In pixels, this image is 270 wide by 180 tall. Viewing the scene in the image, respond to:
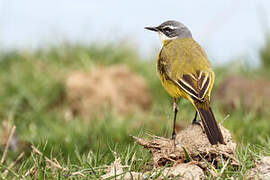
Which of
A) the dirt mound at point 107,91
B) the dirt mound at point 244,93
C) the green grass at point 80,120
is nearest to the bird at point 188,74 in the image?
the green grass at point 80,120

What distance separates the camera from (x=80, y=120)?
30.0ft

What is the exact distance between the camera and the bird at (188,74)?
4609 millimetres

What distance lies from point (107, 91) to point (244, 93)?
271 cm

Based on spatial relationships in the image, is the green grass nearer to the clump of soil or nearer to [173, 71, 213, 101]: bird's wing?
the clump of soil

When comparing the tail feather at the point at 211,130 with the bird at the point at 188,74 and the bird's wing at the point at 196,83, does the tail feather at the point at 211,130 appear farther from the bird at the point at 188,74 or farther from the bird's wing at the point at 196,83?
the bird's wing at the point at 196,83

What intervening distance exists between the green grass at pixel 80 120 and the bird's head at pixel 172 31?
0.98 metres

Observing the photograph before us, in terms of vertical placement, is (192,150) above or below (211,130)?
below

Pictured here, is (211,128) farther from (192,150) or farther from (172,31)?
(172,31)

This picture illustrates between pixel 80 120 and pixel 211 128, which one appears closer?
pixel 211 128

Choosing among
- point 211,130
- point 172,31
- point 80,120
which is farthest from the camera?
point 80,120

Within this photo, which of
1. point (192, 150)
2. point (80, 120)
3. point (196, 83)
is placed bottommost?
point (80, 120)

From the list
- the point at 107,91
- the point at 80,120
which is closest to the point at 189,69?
the point at 80,120

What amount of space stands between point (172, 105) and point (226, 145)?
1.09 metres

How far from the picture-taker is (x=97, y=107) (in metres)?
9.75
